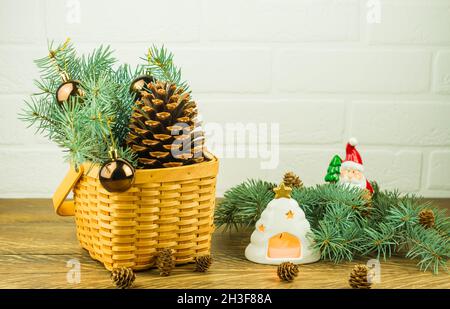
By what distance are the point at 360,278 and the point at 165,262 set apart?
0.25m

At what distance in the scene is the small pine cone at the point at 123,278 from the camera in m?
0.83

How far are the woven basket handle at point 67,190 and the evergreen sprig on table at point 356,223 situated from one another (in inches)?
9.7

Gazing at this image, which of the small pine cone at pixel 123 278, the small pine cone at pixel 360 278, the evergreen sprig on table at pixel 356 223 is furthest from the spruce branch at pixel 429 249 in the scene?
the small pine cone at pixel 123 278

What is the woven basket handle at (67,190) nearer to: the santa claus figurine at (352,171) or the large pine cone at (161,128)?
the large pine cone at (161,128)

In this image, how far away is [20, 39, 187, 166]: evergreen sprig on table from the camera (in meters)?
0.85

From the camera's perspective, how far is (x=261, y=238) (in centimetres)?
94

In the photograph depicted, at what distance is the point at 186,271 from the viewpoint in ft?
2.96

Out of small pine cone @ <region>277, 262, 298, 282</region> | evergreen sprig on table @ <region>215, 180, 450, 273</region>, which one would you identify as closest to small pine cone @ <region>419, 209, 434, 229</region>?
evergreen sprig on table @ <region>215, 180, 450, 273</region>

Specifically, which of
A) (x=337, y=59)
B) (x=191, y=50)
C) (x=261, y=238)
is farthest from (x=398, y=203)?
(x=191, y=50)

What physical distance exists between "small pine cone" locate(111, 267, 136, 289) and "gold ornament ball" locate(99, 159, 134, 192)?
0.34 ft

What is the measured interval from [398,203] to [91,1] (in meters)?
0.77

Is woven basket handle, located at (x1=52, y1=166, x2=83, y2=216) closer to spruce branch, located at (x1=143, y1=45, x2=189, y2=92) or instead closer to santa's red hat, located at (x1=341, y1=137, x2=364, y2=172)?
spruce branch, located at (x1=143, y1=45, x2=189, y2=92)
